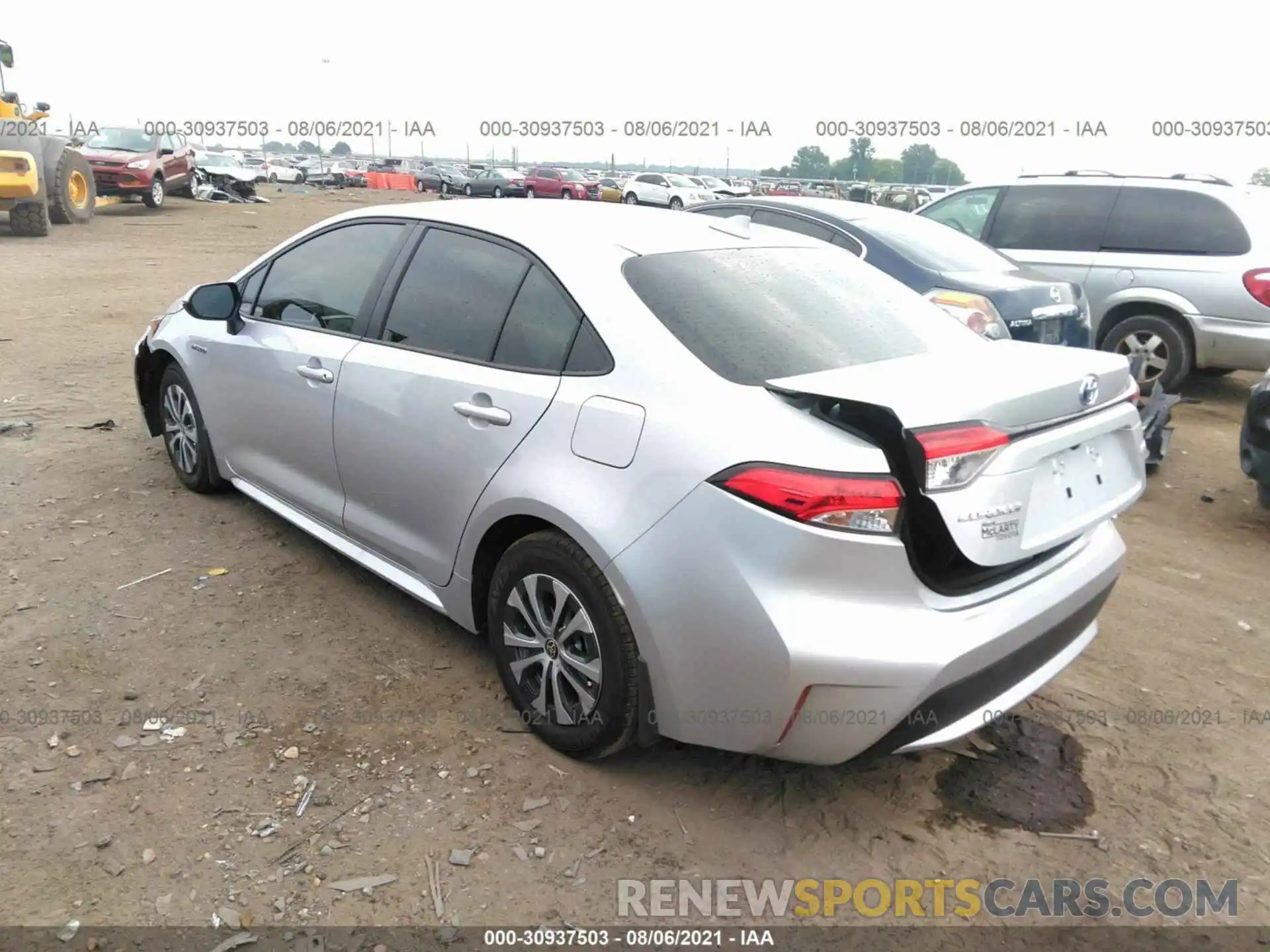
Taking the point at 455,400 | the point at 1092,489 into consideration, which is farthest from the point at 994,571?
the point at 455,400

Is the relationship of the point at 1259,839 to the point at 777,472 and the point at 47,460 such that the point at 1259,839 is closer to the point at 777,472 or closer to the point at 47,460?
the point at 777,472

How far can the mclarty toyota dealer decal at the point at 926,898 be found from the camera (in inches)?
92.7

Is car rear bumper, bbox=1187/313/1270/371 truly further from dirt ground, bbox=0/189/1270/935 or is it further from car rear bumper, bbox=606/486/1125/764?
car rear bumper, bbox=606/486/1125/764

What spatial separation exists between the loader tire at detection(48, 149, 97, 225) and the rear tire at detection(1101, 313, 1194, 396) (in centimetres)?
1710

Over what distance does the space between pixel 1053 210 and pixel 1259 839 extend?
6.44 meters

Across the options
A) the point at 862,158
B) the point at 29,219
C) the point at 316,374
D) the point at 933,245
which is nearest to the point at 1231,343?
the point at 933,245

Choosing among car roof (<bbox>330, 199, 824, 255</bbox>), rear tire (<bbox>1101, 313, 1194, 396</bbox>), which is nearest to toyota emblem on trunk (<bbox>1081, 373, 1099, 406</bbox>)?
car roof (<bbox>330, 199, 824, 255</bbox>)

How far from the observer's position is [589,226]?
10.1 ft

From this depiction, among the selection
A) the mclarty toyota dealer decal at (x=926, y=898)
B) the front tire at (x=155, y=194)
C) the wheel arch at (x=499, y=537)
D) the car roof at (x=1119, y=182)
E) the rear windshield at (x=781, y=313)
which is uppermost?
the car roof at (x=1119, y=182)

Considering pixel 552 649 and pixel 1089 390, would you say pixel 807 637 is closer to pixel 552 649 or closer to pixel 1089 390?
pixel 552 649

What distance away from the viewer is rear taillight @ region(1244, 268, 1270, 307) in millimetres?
6945

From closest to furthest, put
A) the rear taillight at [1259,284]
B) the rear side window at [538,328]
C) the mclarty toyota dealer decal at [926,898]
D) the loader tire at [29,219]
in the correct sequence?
the mclarty toyota dealer decal at [926,898] → the rear side window at [538,328] → the rear taillight at [1259,284] → the loader tire at [29,219]

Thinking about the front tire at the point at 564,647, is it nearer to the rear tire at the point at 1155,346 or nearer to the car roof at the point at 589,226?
the car roof at the point at 589,226

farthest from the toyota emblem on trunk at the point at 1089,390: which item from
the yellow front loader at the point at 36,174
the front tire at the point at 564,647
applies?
the yellow front loader at the point at 36,174
